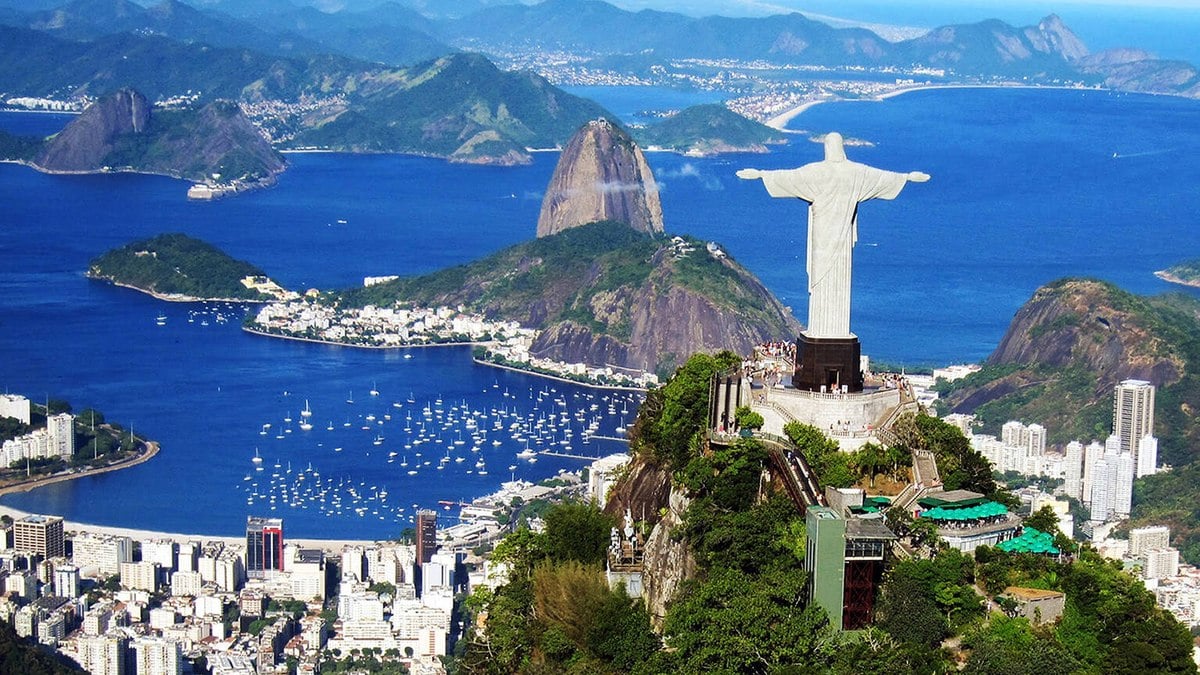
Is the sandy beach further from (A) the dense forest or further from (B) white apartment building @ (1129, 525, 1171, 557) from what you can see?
(A) the dense forest

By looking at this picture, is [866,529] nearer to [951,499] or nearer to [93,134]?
[951,499]

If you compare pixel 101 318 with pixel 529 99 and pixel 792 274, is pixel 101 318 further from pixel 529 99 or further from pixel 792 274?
pixel 529 99

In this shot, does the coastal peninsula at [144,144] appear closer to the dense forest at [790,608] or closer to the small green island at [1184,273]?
the small green island at [1184,273]

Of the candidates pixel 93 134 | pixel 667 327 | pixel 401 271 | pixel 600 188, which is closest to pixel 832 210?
pixel 667 327

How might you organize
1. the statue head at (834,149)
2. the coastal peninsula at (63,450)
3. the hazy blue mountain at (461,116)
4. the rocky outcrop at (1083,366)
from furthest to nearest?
the hazy blue mountain at (461,116) < the rocky outcrop at (1083,366) < the coastal peninsula at (63,450) < the statue head at (834,149)

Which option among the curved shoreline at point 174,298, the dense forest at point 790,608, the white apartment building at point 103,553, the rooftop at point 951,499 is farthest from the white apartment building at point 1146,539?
the curved shoreline at point 174,298
